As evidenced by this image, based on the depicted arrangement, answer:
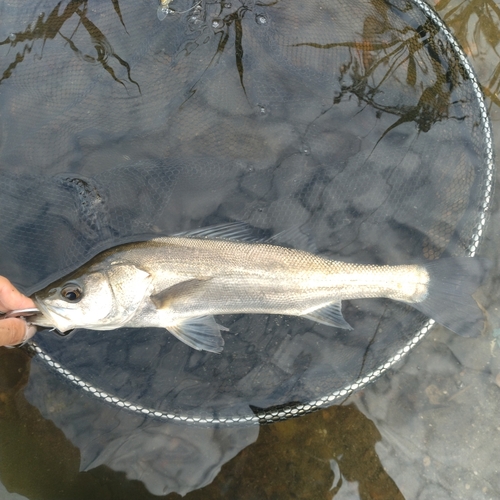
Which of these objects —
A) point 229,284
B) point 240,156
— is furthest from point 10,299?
point 240,156

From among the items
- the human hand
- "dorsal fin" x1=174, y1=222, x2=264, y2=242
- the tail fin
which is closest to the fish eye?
the human hand

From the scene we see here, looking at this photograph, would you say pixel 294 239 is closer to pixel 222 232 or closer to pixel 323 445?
pixel 222 232

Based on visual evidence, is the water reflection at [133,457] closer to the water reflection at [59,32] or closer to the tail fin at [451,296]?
the tail fin at [451,296]

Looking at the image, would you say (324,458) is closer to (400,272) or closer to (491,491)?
(491,491)

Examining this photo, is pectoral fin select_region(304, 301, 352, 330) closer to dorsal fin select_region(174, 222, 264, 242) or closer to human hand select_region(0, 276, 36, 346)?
dorsal fin select_region(174, 222, 264, 242)

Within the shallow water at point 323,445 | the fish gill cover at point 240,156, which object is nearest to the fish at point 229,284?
the fish gill cover at point 240,156
